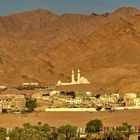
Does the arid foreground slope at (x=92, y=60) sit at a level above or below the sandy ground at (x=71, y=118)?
above

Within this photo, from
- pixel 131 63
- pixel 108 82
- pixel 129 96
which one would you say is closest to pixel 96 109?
pixel 129 96

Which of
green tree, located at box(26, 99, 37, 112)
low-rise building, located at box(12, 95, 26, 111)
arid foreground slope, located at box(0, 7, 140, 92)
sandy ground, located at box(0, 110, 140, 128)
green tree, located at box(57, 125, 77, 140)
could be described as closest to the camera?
green tree, located at box(57, 125, 77, 140)

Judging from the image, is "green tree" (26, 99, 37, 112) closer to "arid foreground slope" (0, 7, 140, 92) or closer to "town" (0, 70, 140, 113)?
"town" (0, 70, 140, 113)

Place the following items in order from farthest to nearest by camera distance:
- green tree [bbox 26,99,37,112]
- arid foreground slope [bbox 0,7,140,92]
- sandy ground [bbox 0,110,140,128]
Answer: arid foreground slope [bbox 0,7,140,92], green tree [bbox 26,99,37,112], sandy ground [bbox 0,110,140,128]

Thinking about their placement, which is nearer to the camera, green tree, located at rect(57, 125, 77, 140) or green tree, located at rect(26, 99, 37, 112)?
green tree, located at rect(57, 125, 77, 140)

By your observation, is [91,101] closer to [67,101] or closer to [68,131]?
[67,101]

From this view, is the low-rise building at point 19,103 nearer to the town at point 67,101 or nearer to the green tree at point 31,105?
the town at point 67,101

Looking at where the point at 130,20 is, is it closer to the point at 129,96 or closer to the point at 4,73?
the point at 4,73

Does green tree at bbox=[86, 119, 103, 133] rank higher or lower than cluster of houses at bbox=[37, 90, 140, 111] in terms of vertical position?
lower

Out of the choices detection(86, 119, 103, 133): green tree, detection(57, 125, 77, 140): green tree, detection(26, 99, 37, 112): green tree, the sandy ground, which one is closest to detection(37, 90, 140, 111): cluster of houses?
detection(26, 99, 37, 112): green tree

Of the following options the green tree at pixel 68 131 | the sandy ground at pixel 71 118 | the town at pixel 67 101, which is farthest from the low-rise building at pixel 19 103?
the green tree at pixel 68 131
